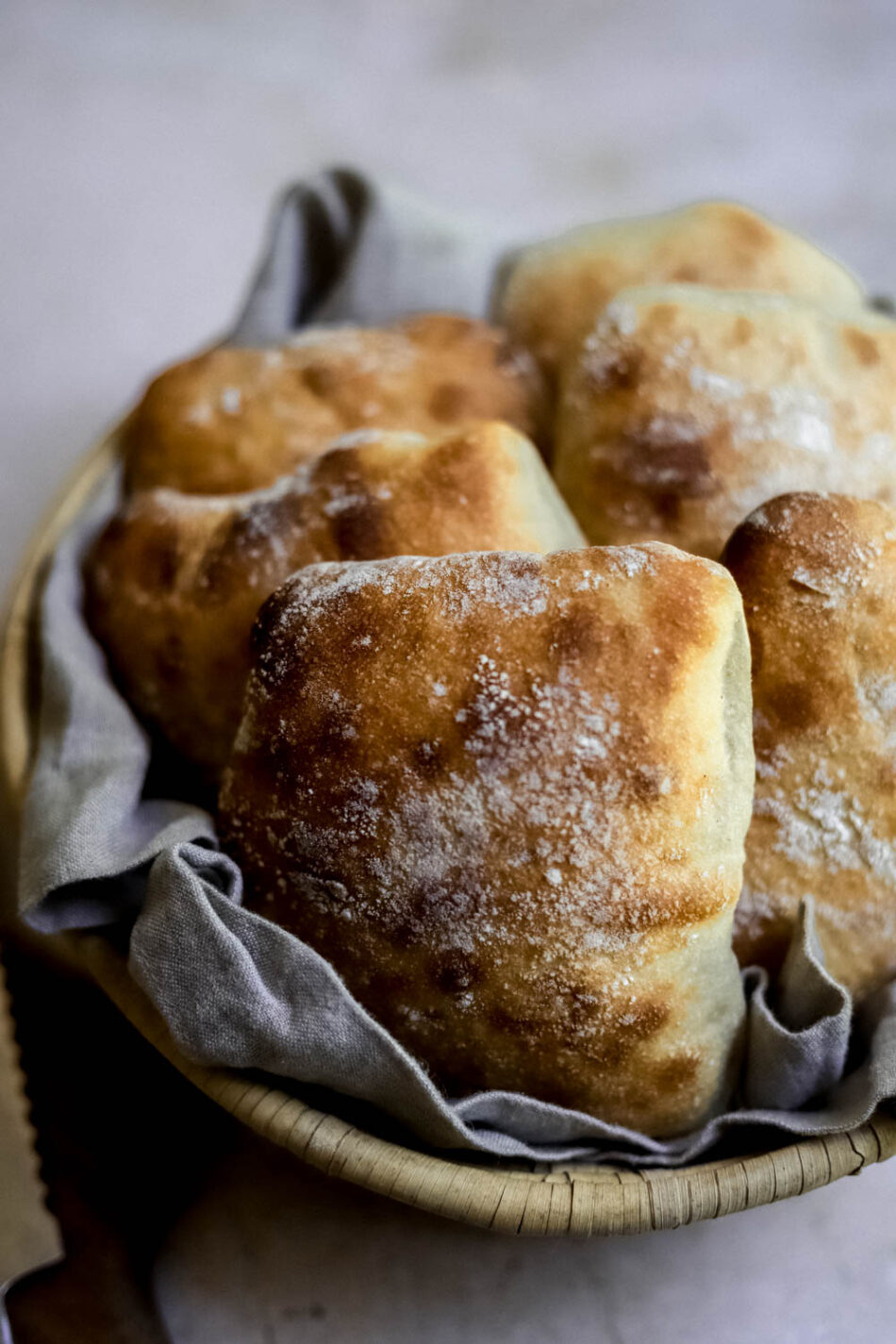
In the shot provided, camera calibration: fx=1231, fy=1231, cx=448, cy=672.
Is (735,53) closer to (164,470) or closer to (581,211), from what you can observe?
(581,211)

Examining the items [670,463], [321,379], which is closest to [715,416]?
[670,463]

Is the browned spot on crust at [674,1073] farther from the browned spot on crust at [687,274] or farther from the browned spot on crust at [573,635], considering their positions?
the browned spot on crust at [687,274]

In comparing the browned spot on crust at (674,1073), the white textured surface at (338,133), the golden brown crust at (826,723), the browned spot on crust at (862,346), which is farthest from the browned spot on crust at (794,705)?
the white textured surface at (338,133)

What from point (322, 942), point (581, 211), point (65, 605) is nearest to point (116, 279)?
point (581, 211)

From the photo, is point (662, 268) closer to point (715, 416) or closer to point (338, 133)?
point (715, 416)

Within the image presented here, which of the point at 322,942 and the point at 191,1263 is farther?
the point at 191,1263

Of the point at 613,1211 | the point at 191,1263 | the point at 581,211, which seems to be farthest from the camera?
the point at 581,211

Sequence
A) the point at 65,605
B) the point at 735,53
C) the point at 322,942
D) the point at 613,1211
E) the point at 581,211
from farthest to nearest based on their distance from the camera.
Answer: the point at 735,53 → the point at 581,211 → the point at 65,605 → the point at 322,942 → the point at 613,1211
